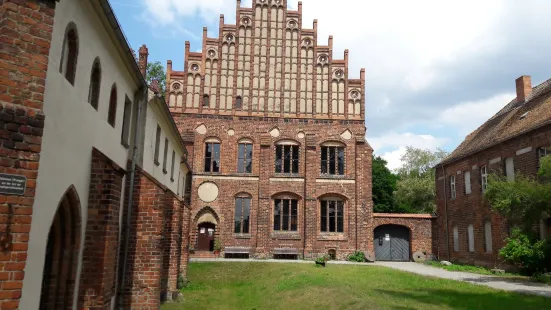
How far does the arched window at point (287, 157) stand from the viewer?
28.9 m

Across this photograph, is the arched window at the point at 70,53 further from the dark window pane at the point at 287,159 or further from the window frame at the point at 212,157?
the dark window pane at the point at 287,159

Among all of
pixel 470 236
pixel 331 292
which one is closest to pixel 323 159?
pixel 470 236

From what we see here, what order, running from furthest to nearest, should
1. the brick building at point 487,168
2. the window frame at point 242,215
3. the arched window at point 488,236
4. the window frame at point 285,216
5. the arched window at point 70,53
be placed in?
1. the window frame at point 285,216
2. the window frame at point 242,215
3. the arched window at point 488,236
4. the brick building at point 487,168
5. the arched window at point 70,53

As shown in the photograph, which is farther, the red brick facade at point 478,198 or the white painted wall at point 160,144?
the red brick facade at point 478,198

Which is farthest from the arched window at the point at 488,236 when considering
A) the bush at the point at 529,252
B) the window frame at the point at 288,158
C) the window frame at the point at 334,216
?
the window frame at the point at 288,158

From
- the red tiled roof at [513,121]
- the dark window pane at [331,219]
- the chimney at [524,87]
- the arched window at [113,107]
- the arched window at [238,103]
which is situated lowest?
the dark window pane at [331,219]

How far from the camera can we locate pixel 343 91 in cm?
2948

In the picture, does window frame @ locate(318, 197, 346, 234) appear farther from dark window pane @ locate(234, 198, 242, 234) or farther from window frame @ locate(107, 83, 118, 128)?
window frame @ locate(107, 83, 118, 128)

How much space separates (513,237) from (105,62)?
58.9 ft

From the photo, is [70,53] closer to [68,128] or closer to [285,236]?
[68,128]

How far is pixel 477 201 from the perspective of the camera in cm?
2516

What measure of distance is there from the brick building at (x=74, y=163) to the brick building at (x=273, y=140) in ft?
46.0

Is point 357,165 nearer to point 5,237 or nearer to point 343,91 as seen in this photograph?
point 343,91

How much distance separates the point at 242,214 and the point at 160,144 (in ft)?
44.9
